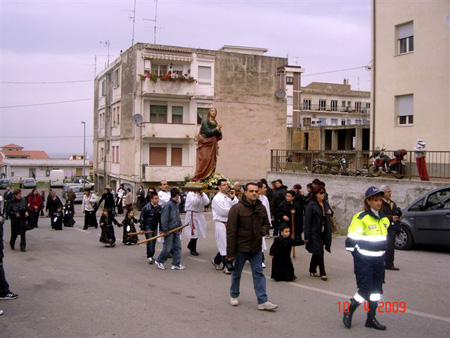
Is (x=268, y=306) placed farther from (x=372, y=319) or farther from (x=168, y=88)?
(x=168, y=88)

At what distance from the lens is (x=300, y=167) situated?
20734mm

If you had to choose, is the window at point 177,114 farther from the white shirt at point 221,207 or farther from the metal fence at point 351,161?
the white shirt at point 221,207

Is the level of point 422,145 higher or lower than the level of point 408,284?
higher

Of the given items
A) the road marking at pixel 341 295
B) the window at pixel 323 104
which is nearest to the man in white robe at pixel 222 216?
the road marking at pixel 341 295

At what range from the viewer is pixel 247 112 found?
3975cm

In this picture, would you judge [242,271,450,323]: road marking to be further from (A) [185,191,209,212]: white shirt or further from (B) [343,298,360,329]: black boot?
(A) [185,191,209,212]: white shirt

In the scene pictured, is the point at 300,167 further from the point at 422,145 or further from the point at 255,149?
the point at 255,149

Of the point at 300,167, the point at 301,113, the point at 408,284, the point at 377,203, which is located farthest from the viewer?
the point at 301,113

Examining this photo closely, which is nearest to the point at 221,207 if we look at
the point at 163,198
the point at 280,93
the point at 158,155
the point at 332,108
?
the point at 163,198

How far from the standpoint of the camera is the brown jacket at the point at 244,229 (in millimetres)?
7078

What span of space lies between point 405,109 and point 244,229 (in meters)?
15.5

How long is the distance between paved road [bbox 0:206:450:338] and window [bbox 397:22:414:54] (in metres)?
11.3

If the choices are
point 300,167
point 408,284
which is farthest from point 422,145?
point 408,284

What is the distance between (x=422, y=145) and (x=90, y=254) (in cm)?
1092
